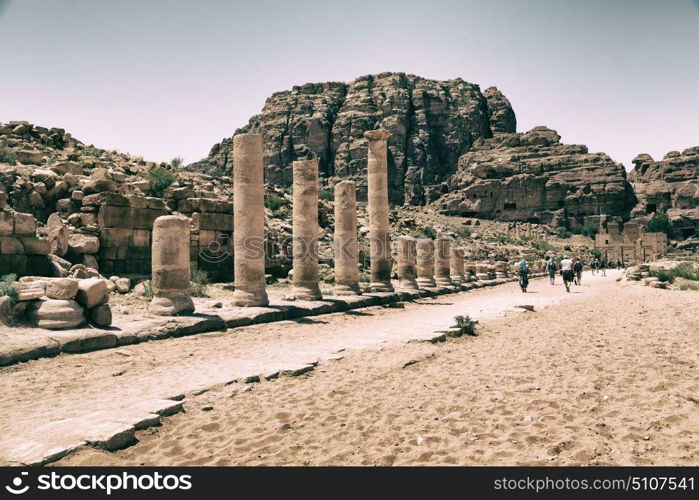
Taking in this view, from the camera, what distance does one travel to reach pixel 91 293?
31.6 ft

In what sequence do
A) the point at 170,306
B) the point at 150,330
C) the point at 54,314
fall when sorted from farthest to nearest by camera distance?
the point at 170,306 → the point at 150,330 → the point at 54,314

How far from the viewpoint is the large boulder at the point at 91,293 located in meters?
9.59

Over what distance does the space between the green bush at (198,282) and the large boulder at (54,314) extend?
6877 millimetres

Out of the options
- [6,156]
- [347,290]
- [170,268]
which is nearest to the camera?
[170,268]

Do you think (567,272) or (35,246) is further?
(567,272)

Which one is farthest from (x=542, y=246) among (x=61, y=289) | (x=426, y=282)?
(x=61, y=289)

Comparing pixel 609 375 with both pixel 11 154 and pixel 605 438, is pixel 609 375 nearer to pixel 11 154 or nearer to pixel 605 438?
pixel 605 438

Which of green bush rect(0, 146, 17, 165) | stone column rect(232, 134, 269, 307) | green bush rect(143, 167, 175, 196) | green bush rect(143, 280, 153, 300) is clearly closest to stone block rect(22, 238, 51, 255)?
green bush rect(143, 280, 153, 300)

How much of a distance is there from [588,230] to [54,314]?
90.6 m

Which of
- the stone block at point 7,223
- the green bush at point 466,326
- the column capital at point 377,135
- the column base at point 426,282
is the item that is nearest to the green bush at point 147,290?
the stone block at point 7,223

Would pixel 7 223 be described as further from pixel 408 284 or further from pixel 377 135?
pixel 408 284

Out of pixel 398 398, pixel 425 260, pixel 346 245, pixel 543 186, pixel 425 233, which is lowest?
pixel 398 398
